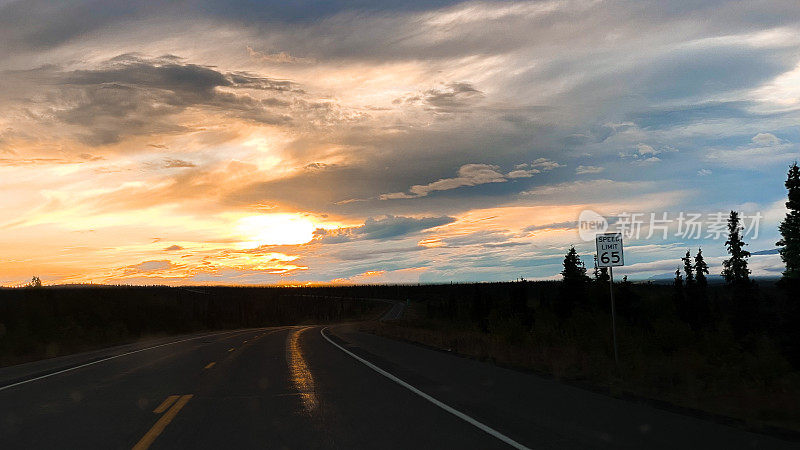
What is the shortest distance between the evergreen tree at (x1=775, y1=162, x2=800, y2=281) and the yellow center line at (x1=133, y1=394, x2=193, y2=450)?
156 ft

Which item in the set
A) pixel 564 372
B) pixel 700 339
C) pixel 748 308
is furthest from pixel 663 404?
pixel 748 308

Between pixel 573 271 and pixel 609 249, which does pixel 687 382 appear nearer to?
pixel 609 249

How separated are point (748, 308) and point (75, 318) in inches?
2487

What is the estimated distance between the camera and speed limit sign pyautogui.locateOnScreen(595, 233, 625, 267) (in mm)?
14812

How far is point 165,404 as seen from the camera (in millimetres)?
10992

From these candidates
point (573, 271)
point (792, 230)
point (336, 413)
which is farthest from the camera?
point (573, 271)

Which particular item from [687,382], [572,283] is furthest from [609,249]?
[572,283]

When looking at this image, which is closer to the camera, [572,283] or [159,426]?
[159,426]

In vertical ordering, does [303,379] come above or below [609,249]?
below

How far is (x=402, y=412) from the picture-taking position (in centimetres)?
994

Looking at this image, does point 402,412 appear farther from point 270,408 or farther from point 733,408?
point 733,408

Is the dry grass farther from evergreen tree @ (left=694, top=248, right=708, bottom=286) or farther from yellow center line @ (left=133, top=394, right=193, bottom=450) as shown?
evergreen tree @ (left=694, top=248, right=708, bottom=286)

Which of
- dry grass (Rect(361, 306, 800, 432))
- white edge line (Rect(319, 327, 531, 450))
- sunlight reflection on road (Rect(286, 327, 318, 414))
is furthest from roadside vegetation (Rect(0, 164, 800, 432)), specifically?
sunlight reflection on road (Rect(286, 327, 318, 414))

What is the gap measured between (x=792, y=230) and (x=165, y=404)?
50.9 m
